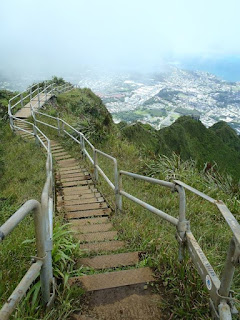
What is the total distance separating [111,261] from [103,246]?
0.41 meters

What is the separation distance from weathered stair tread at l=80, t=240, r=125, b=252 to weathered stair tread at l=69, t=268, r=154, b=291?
2.05ft

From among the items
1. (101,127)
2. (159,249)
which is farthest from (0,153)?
(159,249)

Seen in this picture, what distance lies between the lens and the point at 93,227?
4.49 meters

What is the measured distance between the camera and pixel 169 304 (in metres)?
2.45

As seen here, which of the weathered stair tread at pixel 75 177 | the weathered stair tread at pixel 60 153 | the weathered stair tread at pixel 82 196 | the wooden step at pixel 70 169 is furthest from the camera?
the weathered stair tread at pixel 60 153

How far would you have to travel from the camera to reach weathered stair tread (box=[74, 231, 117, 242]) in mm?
3897

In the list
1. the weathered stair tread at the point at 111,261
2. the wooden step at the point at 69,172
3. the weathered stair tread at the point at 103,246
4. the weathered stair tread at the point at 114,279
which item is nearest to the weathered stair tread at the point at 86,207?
the weathered stair tread at the point at 103,246

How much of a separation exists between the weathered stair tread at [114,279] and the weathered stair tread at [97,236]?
1.05m

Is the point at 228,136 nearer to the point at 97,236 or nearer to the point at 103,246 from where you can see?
the point at 97,236

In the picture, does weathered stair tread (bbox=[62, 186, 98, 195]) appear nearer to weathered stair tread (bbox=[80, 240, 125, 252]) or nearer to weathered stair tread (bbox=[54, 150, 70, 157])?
weathered stair tread (bbox=[80, 240, 125, 252])

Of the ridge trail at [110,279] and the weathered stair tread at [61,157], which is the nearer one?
the ridge trail at [110,279]

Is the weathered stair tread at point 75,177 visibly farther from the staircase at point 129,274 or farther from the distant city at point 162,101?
the distant city at point 162,101

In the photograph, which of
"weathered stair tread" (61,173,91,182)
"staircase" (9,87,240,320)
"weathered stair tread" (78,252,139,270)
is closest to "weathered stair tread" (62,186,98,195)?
"weathered stair tread" (61,173,91,182)

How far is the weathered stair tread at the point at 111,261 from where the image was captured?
10.1 ft
